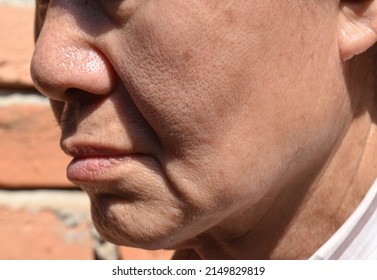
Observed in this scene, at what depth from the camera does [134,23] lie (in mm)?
686

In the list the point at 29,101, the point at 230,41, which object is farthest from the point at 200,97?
the point at 29,101

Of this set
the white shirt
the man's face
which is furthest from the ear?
the white shirt

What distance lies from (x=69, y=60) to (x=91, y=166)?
0.10 metres

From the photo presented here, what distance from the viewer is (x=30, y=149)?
1.10m

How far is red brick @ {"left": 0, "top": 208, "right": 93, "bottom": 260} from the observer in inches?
43.6

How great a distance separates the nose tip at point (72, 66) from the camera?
27.8 inches

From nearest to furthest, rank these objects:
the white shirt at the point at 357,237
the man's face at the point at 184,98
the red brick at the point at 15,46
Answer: the man's face at the point at 184,98 → the white shirt at the point at 357,237 → the red brick at the point at 15,46

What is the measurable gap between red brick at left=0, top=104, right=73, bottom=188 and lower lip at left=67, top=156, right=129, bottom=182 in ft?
1.13

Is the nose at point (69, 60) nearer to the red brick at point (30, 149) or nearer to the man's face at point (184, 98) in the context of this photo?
the man's face at point (184, 98)

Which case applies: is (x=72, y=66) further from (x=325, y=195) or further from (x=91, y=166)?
(x=325, y=195)

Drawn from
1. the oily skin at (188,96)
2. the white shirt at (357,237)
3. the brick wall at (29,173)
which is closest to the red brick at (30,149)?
the brick wall at (29,173)

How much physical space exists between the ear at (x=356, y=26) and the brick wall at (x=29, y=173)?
492mm

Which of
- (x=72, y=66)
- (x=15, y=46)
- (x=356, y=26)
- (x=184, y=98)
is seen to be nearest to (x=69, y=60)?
(x=72, y=66)

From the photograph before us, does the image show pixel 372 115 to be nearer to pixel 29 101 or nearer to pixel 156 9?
pixel 156 9
